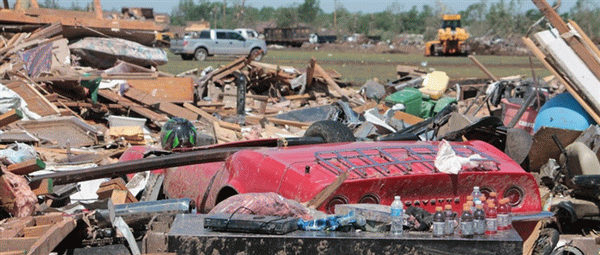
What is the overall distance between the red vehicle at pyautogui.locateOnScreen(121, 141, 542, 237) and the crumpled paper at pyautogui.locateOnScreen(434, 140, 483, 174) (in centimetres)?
4

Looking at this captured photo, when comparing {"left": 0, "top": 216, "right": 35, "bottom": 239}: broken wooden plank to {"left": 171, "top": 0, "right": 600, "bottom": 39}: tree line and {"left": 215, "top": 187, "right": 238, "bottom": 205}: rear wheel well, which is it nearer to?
{"left": 215, "top": 187, "right": 238, "bottom": 205}: rear wheel well

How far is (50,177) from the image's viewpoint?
6.77 meters

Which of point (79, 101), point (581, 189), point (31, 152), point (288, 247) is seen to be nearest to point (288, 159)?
point (288, 247)

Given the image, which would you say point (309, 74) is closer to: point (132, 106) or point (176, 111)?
point (176, 111)

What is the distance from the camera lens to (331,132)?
25.3 ft

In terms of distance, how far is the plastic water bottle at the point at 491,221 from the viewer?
4445 mm

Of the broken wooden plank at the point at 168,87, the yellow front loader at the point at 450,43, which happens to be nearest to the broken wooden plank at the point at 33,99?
the broken wooden plank at the point at 168,87

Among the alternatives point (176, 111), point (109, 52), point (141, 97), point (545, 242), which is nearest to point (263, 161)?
point (545, 242)

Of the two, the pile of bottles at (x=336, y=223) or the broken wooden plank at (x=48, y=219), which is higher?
the pile of bottles at (x=336, y=223)

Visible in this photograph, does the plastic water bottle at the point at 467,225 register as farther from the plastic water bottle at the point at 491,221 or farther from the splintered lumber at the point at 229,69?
the splintered lumber at the point at 229,69

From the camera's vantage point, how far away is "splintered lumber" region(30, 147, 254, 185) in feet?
20.9

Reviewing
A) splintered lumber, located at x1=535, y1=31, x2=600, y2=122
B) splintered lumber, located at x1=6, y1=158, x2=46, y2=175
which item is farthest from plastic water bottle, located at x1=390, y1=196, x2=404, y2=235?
splintered lumber, located at x1=535, y1=31, x2=600, y2=122

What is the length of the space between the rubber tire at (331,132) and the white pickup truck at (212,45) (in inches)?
1290

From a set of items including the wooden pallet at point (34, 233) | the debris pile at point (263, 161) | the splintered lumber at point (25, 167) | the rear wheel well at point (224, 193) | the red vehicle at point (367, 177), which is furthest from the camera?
the splintered lumber at point (25, 167)
